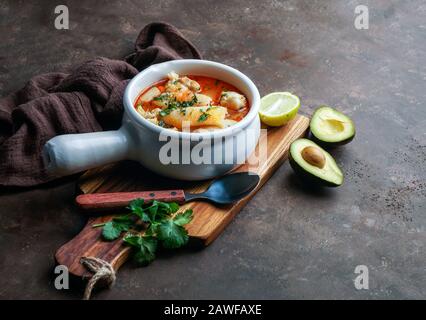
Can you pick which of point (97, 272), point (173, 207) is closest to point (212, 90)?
point (173, 207)

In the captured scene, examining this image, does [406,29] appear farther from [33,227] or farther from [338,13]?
[33,227]

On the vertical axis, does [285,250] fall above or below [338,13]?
below

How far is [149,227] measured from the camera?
175 centimetres

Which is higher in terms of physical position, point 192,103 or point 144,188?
point 192,103

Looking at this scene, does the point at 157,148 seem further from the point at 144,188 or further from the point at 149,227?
the point at 149,227

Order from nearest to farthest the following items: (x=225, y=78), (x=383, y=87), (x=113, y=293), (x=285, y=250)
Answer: (x=113, y=293) → (x=285, y=250) → (x=225, y=78) → (x=383, y=87)

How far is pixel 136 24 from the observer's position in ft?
9.19

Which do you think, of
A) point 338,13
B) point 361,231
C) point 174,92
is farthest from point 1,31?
point 361,231

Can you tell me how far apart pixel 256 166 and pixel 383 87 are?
83 centimetres

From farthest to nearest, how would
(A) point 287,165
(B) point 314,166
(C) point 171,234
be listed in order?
(A) point 287,165, (B) point 314,166, (C) point 171,234

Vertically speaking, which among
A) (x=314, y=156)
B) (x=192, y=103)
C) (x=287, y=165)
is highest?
(x=192, y=103)

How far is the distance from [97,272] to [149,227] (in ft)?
0.70

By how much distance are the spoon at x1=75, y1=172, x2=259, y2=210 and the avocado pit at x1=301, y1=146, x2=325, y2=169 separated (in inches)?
7.2

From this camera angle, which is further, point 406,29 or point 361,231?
point 406,29
